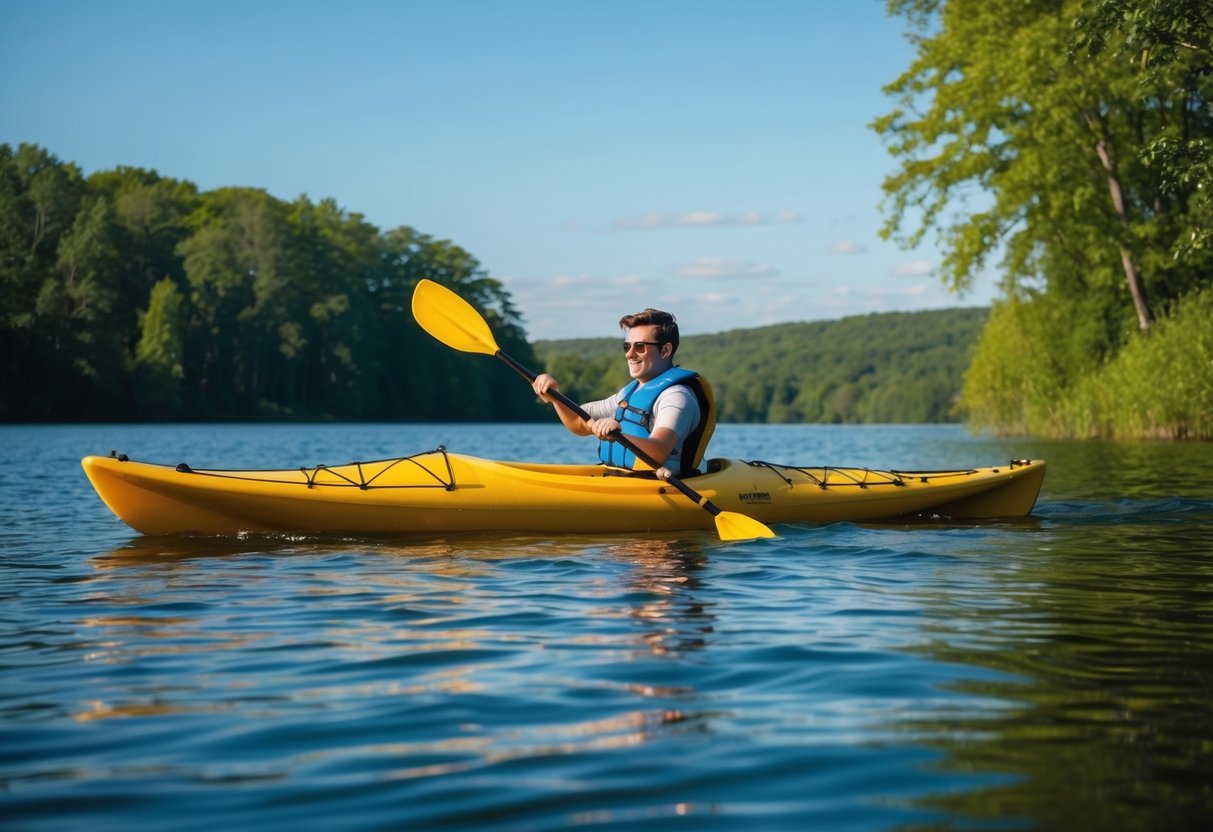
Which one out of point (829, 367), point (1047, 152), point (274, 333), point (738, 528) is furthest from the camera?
point (829, 367)

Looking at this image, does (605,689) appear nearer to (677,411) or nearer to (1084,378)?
(677,411)

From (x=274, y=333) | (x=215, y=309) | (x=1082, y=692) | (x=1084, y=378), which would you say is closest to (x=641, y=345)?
(x=1082, y=692)

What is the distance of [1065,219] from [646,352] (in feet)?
51.1

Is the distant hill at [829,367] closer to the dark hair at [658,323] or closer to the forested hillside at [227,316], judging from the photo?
the forested hillside at [227,316]

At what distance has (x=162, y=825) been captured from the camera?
2.27 metres

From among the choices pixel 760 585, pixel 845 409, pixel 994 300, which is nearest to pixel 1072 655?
pixel 760 585

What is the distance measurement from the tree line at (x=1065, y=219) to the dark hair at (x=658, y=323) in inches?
470

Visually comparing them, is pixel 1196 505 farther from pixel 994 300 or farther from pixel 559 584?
pixel 994 300

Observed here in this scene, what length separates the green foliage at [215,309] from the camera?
44.5 meters

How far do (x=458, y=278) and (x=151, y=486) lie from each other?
67546 millimetres

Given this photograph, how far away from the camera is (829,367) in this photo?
111 meters

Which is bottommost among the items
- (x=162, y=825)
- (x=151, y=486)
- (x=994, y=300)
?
(x=162, y=825)

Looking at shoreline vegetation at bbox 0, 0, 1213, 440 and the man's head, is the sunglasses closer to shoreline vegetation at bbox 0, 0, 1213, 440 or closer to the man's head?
the man's head

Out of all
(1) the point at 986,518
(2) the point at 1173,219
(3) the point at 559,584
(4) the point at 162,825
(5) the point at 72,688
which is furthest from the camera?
(2) the point at 1173,219
